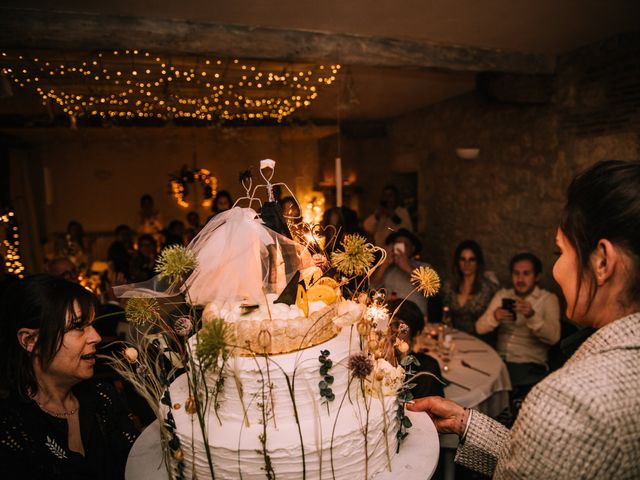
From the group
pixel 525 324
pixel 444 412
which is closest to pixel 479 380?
pixel 525 324

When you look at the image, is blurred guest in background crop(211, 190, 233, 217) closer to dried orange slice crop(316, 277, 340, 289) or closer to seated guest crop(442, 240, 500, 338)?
seated guest crop(442, 240, 500, 338)

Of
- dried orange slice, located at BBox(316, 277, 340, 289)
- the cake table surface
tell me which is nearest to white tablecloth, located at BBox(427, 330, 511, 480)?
the cake table surface

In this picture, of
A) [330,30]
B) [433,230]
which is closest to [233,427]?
[330,30]

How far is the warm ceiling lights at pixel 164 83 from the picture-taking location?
438 centimetres

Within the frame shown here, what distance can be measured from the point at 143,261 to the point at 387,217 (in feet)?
12.9

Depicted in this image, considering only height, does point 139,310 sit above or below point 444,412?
above

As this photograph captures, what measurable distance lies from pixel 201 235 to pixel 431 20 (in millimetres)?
2995

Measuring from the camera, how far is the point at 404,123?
8.41 m

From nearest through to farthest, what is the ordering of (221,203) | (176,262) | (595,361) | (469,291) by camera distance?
(595,361)
(176,262)
(469,291)
(221,203)

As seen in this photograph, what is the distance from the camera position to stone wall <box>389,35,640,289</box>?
4.21 metres

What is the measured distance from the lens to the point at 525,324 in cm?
392

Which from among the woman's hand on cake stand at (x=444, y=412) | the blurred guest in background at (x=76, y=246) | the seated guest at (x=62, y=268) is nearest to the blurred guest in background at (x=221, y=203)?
the seated guest at (x=62, y=268)

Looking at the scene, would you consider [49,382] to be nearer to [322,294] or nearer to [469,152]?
[322,294]

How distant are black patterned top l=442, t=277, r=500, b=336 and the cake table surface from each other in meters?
2.78
